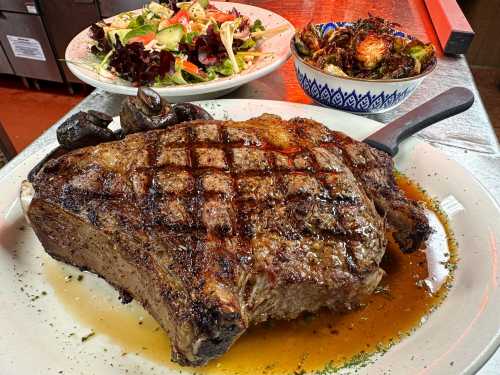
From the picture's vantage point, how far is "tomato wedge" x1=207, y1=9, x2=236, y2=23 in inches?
140

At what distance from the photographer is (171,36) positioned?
3266mm

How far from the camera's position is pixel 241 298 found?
1456mm

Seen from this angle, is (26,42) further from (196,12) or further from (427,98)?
(427,98)

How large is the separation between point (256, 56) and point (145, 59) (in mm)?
850

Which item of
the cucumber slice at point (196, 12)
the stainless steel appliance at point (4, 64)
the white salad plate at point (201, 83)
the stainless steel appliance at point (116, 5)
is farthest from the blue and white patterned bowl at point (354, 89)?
the stainless steel appliance at point (4, 64)

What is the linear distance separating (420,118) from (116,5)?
466 cm

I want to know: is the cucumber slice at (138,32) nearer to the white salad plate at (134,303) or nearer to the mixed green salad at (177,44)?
the mixed green salad at (177,44)

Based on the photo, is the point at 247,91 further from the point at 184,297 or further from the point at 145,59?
the point at 184,297

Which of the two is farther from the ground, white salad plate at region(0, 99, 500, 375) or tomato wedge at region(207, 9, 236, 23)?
tomato wedge at region(207, 9, 236, 23)

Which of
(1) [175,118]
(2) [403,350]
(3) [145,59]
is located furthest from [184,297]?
(3) [145,59]

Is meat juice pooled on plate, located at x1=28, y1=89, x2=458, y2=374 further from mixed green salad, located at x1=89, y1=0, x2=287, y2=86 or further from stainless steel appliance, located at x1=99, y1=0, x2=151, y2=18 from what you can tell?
stainless steel appliance, located at x1=99, y1=0, x2=151, y2=18

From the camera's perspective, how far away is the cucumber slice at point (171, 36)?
128 inches

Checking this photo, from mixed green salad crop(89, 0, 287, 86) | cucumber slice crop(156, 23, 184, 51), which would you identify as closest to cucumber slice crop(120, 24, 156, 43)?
mixed green salad crop(89, 0, 287, 86)

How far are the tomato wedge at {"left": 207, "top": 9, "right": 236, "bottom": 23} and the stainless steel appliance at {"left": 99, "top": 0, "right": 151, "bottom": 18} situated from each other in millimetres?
2128
